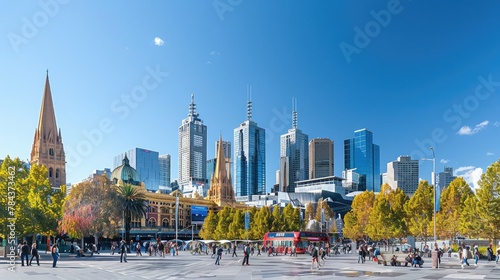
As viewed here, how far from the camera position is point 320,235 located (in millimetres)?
73750

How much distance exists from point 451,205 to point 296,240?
22.3m

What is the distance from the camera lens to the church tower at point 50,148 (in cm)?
13262

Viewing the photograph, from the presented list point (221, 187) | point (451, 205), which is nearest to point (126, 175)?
point (221, 187)

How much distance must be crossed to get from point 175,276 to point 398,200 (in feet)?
186

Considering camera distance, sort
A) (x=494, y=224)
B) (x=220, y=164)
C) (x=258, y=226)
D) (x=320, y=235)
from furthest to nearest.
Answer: (x=220, y=164)
(x=258, y=226)
(x=320, y=235)
(x=494, y=224)

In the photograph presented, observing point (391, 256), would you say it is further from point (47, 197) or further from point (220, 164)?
point (220, 164)

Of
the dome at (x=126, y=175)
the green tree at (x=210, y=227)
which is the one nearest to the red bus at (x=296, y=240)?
the green tree at (x=210, y=227)

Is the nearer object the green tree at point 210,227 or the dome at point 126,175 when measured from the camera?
the green tree at point 210,227

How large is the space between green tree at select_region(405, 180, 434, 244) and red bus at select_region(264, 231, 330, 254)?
13.2 meters

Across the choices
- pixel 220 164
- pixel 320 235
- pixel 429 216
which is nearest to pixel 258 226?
pixel 320 235

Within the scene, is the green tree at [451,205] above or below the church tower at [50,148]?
below

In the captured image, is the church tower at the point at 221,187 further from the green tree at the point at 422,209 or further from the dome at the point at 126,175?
the green tree at the point at 422,209

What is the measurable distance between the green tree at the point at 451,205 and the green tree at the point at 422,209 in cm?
183

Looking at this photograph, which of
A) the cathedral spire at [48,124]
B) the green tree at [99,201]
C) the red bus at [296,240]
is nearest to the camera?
→ the green tree at [99,201]
